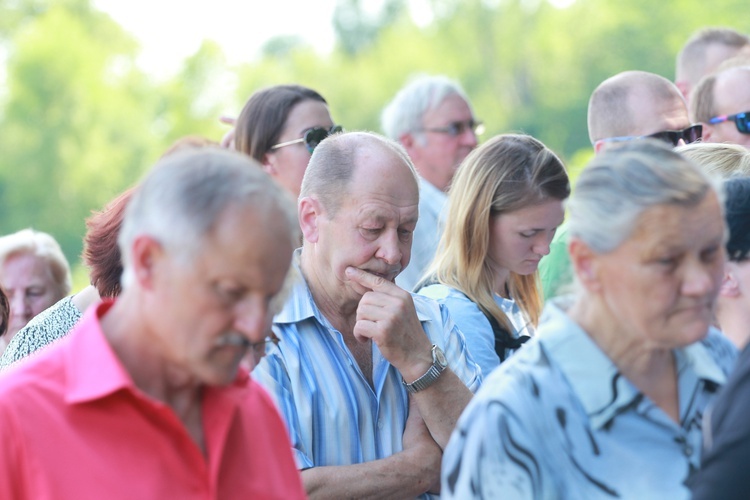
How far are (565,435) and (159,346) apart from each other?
874mm

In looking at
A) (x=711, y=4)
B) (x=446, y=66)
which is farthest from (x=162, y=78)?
(x=711, y=4)

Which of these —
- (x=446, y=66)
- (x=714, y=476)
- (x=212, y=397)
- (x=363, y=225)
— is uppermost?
(x=446, y=66)

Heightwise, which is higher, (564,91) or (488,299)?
(564,91)

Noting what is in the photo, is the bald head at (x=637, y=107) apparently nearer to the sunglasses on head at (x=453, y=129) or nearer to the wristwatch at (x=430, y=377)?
the sunglasses on head at (x=453, y=129)

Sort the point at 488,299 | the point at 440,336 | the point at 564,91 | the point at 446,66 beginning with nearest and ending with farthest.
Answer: the point at 440,336 → the point at 488,299 → the point at 564,91 → the point at 446,66

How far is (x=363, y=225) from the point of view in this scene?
335cm

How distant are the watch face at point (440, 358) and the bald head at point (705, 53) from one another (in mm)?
4648

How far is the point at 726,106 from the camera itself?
18.6ft

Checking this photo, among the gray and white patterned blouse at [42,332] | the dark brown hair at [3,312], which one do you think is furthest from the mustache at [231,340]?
the dark brown hair at [3,312]

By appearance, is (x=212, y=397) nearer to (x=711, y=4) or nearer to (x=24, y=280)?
(x=24, y=280)

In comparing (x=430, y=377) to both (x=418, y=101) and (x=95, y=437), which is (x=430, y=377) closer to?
(x=95, y=437)

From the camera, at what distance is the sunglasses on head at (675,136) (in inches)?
204

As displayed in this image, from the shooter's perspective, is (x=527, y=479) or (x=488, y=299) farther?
(x=488, y=299)

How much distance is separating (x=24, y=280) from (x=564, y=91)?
41110 millimetres
